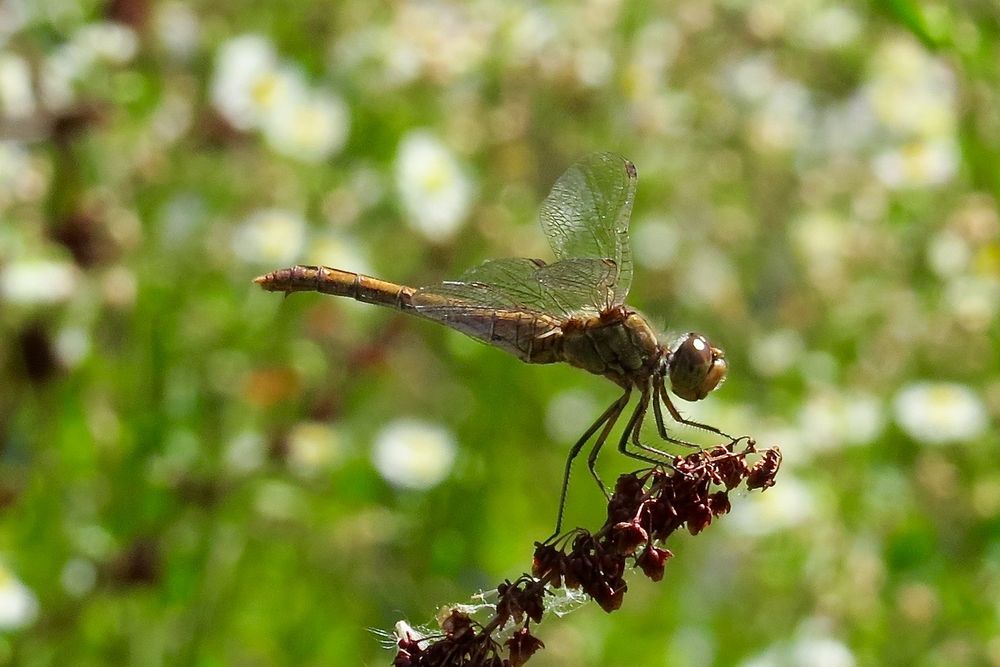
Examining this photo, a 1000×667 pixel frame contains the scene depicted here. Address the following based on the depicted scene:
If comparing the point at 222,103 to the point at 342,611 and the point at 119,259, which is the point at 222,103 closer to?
the point at 119,259

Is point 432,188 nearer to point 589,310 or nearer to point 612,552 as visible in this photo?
point 589,310

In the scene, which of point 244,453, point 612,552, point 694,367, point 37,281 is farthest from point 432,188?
point 612,552

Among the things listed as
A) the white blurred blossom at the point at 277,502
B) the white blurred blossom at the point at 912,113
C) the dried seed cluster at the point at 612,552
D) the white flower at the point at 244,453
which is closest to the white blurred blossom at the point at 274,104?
the white flower at the point at 244,453

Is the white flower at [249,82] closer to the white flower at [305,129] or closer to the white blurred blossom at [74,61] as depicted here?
the white flower at [305,129]

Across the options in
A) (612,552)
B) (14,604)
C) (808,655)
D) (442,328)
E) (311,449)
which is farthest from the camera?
(442,328)

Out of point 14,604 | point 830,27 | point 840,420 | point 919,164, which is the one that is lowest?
point 14,604

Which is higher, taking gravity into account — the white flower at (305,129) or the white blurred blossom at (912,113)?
the white blurred blossom at (912,113)

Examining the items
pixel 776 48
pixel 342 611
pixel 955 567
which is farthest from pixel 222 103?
pixel 955 567

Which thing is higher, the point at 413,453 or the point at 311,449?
the point at 413,453
